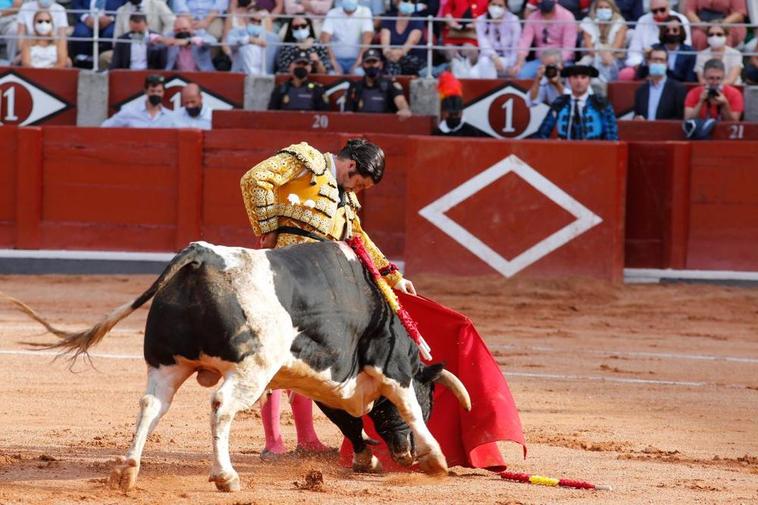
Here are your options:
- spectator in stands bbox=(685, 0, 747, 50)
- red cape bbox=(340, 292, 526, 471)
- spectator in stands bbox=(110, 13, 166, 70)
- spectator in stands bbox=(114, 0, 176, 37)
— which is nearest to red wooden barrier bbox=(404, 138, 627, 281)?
spectator in stands bbox=(685, 0, 747, 50)

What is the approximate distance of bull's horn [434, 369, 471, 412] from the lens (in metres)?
5.19

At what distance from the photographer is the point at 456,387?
17.1 ft

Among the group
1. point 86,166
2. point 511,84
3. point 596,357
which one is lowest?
point 596,357

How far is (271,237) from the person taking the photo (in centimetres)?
533

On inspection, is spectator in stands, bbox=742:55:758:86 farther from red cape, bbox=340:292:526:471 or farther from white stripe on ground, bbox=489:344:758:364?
red cape, bbox=340:292:526:471

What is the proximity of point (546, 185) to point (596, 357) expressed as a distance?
2561mm

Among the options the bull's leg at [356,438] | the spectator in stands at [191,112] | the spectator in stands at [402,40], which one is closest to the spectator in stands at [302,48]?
the spectator in stands at [402,40]

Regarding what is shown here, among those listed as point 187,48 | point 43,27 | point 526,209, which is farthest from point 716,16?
point 43,27

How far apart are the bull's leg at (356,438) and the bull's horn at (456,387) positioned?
1.15ft

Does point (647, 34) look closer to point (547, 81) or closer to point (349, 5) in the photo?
point (547, 81)

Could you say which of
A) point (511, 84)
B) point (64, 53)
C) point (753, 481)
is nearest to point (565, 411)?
point (753, 481)

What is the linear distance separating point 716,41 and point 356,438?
740cm

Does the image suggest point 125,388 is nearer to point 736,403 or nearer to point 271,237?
point 271,237

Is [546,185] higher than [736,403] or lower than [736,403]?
higher
